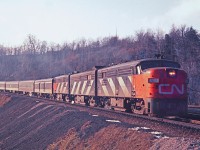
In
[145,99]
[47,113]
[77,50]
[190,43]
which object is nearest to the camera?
[145,99]

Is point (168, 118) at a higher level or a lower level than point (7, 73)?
lower

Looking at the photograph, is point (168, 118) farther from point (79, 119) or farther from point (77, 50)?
point (77, 50)

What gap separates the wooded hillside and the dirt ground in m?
33.3

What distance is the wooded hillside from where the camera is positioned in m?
65.2

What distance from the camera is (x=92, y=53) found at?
425 feet

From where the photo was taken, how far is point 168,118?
18.1 metres

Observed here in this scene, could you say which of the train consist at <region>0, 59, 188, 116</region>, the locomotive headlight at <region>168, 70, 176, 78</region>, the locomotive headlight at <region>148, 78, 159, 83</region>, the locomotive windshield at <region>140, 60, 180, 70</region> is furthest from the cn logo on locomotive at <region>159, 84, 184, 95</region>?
the locomotive windshield at <region>140, 60, 180, 70</region>

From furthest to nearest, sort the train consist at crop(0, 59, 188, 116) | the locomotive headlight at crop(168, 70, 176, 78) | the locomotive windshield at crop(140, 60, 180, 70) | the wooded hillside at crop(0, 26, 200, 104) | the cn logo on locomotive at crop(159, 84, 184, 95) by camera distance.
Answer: the wooded hillside at crop(0, 26, 200, 104)
the locomotive windshield at crop(140, 60, 180, 70)
the locomotive headlight at crop(168, 70, 176, 78)
the cn logo on locomotive at crop(159, 84, 184, 95)
the train consist at crop(0, 59, 188, 116)

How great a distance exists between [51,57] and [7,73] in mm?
20974

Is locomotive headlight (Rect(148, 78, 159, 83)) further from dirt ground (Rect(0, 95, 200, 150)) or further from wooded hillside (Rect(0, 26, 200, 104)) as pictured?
wooded hillside (Rect(0, 26, 200, 104))

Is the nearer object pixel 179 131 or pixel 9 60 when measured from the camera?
pixel 179 131

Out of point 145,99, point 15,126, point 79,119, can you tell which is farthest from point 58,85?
point 145,99

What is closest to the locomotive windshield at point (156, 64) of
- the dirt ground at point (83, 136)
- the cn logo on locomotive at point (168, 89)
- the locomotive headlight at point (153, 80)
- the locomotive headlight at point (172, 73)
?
the locomotive headlight at point (153, 80)

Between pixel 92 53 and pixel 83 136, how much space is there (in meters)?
114
